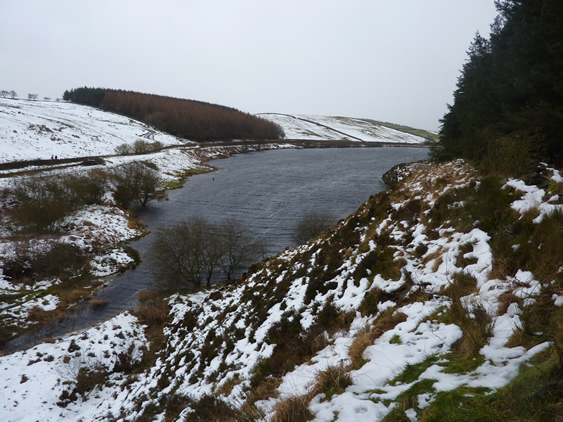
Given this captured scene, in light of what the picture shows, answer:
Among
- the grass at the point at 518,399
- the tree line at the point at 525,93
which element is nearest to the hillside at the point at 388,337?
the grass at the point at 518,399

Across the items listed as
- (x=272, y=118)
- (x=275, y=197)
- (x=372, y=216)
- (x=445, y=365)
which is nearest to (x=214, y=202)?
(x=275, y=197)

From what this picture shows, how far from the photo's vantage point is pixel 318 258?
1044 cm

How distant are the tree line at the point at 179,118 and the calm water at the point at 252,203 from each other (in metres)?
56.6

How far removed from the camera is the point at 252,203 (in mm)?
40062

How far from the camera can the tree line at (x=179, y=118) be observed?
112750 mm

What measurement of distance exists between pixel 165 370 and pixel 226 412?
673 centimetres

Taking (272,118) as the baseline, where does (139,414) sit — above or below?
below

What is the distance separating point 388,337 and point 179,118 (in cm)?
12445

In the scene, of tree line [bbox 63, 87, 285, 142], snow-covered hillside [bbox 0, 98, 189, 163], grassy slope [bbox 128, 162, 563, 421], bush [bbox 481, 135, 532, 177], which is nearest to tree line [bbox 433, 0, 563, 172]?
bush [bbox 481, 135, 532, 177]

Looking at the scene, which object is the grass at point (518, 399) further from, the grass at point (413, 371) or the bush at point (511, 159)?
the bush at point (511, 159)

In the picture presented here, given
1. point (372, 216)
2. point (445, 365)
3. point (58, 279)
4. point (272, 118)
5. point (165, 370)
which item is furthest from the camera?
point (272, 118)

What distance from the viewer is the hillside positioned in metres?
2.76

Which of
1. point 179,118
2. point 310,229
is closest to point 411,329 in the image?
point 310,229

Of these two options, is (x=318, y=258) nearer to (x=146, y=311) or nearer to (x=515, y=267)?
(x=515, y=267)
